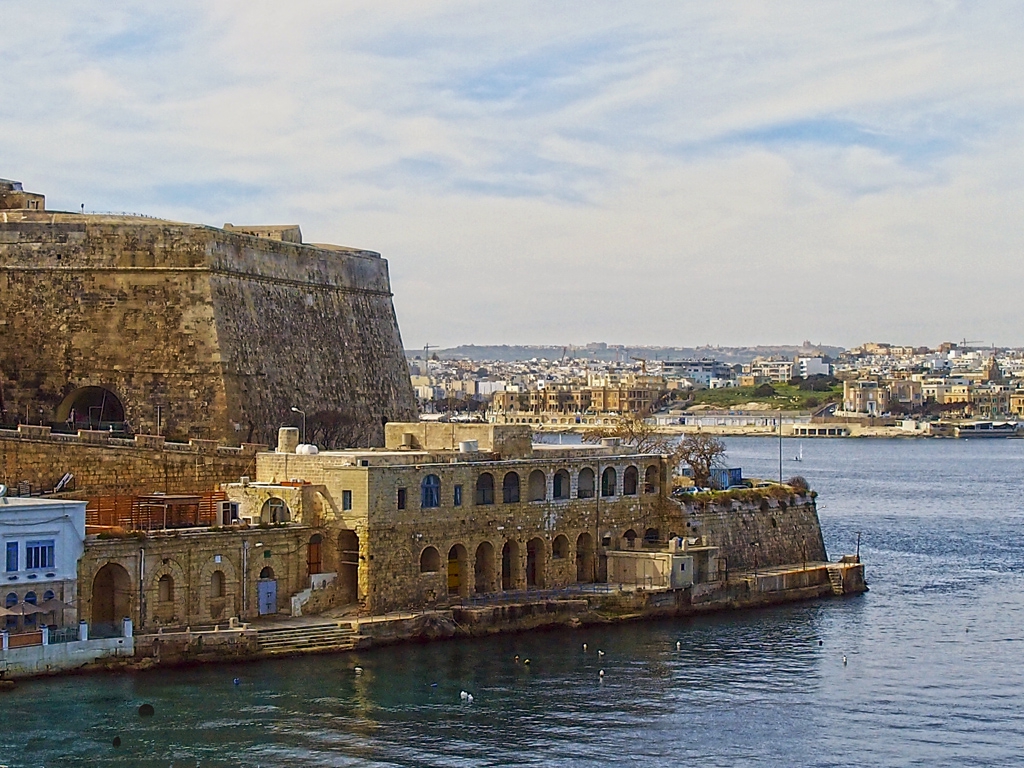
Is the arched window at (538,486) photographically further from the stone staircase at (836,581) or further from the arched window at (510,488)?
the stone staircase at (836,581)

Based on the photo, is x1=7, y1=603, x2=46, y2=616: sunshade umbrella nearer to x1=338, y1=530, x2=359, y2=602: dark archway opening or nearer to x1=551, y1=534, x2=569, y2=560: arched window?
x1=338, y1=530, x2=359, y2=602: dark archway opening

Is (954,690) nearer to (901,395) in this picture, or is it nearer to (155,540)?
(155,540)

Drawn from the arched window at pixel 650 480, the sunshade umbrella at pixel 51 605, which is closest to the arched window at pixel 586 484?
the arched window at pixel 650 480

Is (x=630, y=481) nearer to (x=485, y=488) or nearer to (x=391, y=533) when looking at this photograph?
(x=485, y=488)

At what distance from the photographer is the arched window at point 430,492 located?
34.2 metres

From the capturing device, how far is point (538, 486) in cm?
3666

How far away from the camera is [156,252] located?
40562mm

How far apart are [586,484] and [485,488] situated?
3.01m

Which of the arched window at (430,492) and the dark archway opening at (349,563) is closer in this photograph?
the dark archway opening at (349,563)

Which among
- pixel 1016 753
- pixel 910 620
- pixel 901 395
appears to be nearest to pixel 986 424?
pixel 901 395

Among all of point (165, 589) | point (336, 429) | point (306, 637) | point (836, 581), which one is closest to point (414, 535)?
point (306, 637)

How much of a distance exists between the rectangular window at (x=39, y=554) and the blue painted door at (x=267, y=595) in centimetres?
424

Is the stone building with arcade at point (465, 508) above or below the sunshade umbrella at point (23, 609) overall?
above

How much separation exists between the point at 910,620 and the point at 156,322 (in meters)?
17.6
